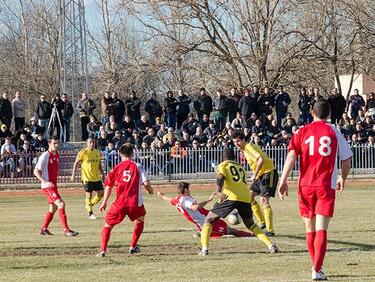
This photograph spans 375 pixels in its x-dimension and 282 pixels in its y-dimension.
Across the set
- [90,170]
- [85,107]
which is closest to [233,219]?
[90,170]

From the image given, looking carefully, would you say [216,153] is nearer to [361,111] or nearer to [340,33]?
[361,111]

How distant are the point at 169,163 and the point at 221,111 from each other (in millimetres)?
3521

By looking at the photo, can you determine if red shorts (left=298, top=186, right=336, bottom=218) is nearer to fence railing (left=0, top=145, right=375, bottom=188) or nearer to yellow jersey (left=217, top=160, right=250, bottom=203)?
yellow jersey (left=217, top=160, right=250, bottom=203)

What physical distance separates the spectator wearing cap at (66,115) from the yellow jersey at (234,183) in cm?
2091

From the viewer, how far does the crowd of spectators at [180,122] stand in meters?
31.9

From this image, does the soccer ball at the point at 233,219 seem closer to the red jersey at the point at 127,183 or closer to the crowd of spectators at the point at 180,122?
the red jersey at the point at 127,183

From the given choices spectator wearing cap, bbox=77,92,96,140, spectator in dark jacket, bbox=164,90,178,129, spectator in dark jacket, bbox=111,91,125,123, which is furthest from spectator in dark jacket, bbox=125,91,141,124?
spectator wearing cap, bbox=77,92,96,140

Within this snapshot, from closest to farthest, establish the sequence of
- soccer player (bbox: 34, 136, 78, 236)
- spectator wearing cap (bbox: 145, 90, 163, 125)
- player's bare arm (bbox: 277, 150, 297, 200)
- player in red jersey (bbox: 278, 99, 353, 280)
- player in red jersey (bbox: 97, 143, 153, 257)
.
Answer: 1. player in red jersey (bbox: 278, 99, 353, 280)
2. player's bare arm (bbox: 277, 150, 297, 200)
3. player in red jersey (bbox: 97, 143, 153, 257)
4. soccer player (bbox: 34, 136, 78, 236)
5. spectator wearing cap (bbox: 145, 90, 163, 125)

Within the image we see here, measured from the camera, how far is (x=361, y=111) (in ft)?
114

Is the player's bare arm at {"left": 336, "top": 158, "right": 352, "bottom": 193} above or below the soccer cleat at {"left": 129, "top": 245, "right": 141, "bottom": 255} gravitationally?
above

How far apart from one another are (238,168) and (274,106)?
70.1ft

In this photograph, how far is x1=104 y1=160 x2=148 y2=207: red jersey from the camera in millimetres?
13125

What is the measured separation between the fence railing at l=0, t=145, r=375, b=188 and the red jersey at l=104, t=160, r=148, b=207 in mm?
17958

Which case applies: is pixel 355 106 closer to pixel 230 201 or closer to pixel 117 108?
pixel 117 108
